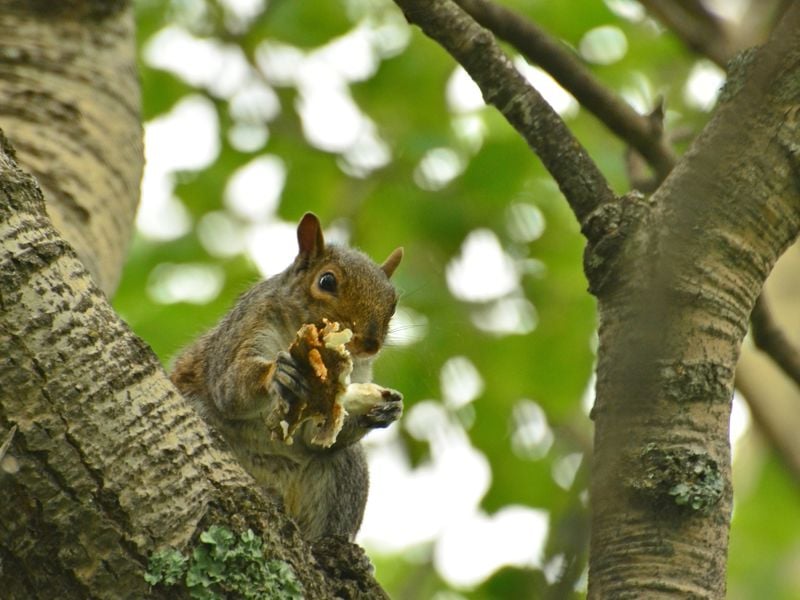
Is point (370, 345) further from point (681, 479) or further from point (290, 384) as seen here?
point (681, 479)

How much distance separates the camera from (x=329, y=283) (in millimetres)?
2924

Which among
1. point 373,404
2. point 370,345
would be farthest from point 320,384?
point 370,345

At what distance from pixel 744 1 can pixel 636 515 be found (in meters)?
2.13

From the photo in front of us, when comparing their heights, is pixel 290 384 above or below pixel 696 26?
below

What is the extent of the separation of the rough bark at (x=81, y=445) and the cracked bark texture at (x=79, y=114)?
1.27 meters

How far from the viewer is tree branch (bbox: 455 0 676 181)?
236 cm

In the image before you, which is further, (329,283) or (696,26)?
(696,26)

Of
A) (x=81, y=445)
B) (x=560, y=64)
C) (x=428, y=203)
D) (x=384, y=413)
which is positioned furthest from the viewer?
(x=428, y=203)

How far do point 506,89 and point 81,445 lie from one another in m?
1.06

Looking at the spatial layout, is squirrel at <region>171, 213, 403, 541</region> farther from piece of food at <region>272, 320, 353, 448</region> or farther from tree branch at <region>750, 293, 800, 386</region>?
tree branch at <region>750, 293, 800, 386</region>

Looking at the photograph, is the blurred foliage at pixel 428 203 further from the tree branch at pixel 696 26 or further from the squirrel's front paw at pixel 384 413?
the squirrel's front paw at pixel 384 413

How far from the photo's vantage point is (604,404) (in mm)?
1944

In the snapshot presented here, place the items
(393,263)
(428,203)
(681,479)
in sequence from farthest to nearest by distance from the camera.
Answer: (428,203) < (393,263) < (681,479)

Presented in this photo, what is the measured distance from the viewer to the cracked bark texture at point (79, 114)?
2930 mm
